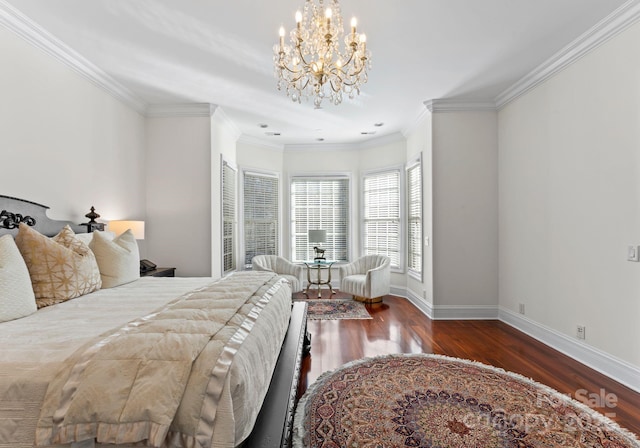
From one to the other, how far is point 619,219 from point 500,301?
2.05m

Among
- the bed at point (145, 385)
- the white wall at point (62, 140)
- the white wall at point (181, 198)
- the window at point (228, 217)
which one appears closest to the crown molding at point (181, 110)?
the white wall at point (181, 198)

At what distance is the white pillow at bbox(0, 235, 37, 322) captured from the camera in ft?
5.90

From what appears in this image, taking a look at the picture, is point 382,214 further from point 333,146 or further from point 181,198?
point 181,198

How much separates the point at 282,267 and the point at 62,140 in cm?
362

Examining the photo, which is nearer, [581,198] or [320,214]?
[581,198]

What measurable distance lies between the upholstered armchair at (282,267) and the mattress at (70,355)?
3638 millimetres

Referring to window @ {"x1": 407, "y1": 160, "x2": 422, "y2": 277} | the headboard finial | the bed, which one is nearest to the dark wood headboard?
the headboard finial

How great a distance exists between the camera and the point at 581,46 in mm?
3057

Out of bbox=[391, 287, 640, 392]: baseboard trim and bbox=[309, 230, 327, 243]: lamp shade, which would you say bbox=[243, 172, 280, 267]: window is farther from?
bbox=[391, 287, 640, 392]: baseboard trim

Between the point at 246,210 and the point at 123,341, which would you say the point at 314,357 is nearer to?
the point at 123,341

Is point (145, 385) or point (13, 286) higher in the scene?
point (13, 286)

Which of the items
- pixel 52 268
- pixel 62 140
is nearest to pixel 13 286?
pixel 52 268

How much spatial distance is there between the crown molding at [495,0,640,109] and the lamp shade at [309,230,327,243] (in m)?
3.53

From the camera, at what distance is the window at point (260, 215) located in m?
6.28
